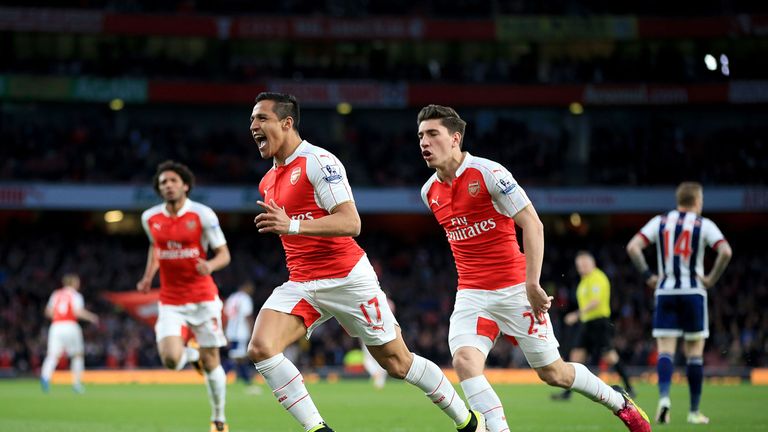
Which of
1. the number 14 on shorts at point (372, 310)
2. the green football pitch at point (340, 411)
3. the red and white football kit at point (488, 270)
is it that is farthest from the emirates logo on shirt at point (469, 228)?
the green football pitch at point (340, 411)

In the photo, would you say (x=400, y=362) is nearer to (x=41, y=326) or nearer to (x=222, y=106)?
(x=41, y=326)

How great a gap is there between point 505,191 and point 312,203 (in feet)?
4.50

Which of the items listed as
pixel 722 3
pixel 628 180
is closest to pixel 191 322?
pixel 628 180

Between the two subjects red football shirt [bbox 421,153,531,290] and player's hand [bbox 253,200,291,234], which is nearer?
player's hand [bbox 253,200,291,234]

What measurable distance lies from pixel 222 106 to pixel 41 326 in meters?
12.0

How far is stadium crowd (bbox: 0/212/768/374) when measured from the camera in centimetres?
2980

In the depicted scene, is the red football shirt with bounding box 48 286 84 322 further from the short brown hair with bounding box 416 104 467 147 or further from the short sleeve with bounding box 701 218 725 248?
the short brown hair with bounding box 416 104 467 147

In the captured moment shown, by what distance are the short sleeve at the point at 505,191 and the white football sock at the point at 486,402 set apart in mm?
A: 1228

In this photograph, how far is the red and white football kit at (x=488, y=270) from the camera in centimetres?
766

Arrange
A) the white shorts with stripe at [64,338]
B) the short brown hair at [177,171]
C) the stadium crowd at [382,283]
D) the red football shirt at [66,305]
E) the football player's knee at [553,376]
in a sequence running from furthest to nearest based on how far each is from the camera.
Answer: the stadium crowd at [382,283] < the red football shirt at [66,305] < the white shorts with stripe at [64,338] < the short brown hair at [177,171] < the football player's knee at [553,376]

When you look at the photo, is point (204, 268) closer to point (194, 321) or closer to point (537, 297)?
point (194, 321)

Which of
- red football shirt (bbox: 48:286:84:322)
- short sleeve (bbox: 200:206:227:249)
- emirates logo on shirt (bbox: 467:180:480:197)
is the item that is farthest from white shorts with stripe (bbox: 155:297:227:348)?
red football shirt (bbox: 48:286:84:322)

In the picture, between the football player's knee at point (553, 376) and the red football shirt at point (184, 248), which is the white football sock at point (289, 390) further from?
the red football shirt at point (184, 248)

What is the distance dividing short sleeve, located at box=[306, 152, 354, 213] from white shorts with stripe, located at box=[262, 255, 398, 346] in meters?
0.56
